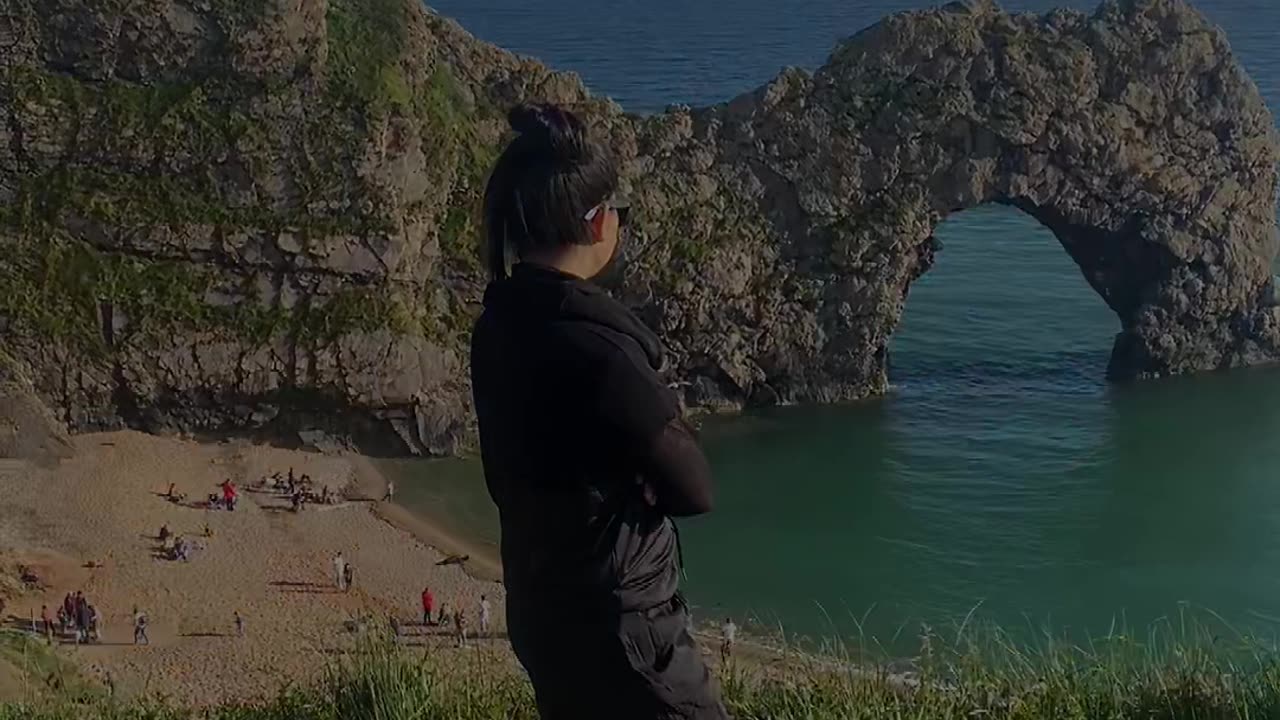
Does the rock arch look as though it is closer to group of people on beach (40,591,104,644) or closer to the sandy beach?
the sandy beach

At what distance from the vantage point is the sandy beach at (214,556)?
87.2 feet

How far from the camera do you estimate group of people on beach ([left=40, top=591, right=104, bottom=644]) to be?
Answer: 26.0 m

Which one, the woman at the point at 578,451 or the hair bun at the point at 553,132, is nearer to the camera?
the woman at the point at 578,451

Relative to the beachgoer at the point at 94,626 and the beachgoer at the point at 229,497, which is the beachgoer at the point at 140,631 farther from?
the beachgoer at the point at 229,497

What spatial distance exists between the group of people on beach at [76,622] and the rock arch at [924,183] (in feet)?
65.5

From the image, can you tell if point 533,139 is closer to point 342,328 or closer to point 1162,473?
point 342,328

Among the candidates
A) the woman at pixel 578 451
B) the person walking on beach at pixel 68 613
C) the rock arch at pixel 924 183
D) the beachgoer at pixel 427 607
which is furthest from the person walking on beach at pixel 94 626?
the woman at pixel 578 451

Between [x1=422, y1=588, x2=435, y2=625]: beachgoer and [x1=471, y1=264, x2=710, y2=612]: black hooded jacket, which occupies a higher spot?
[x1=471, y1=264, x2=710, y2=612]: black hooded jacket

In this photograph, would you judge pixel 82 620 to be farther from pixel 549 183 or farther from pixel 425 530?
pixel 549 183

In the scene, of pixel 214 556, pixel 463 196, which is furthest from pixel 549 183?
pixel 463 196

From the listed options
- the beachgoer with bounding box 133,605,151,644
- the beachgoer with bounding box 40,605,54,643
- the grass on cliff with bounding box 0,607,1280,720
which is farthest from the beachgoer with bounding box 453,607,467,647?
the grass on cliff with bounding box 0,607,1280,720

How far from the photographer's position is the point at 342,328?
3859 cm

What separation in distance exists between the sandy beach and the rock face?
2.79 m

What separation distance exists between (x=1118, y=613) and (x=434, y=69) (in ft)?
83.6
